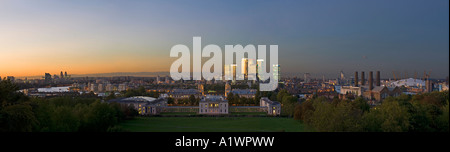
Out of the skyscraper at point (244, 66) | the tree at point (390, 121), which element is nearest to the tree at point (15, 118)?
the tree at point (390, 121)

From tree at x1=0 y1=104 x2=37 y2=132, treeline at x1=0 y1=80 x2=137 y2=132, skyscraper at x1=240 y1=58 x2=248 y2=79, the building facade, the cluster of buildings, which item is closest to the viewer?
tree at x1=0 y1=104 x2=37 y2=132

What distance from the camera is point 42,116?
1794cm

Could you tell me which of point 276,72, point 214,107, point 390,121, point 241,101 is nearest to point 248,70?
point 276,72

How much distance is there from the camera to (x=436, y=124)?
19.9 metres

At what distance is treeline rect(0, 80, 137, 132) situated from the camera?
1369 centimetres

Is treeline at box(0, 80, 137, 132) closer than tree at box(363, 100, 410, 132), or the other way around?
treeline at box(0, 80, 137, 132)

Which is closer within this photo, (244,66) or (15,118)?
(15,118)

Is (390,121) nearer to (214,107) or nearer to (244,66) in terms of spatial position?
(214,107)

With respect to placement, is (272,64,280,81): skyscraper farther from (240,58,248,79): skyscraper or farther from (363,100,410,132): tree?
(363,100,410,132): tree

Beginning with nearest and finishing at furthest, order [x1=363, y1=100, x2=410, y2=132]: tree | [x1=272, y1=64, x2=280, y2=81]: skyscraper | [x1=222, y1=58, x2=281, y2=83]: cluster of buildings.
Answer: [x1=363, y1=100, x2=410, y2=132]: tree < [x1=272, y1=64, x2=280, y2=81]: skyscraper < [x1=222, y1=58, x2=281, y2=83]: cluster of buildings

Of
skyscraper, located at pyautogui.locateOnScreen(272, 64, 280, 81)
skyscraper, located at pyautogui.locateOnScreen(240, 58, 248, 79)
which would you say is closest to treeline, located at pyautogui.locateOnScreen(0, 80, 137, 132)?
skyscraper, located at pyautogui.locateOnScreen(272, 64, 280, 81)
